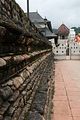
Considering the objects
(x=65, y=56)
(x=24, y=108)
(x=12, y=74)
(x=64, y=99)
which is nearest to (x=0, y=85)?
(x=12, y=74)

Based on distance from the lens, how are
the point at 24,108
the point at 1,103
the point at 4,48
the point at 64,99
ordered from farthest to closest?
1. the point at 64,99
2. the point at 24,108
3. the point at 4,48
4. the point at 1,103

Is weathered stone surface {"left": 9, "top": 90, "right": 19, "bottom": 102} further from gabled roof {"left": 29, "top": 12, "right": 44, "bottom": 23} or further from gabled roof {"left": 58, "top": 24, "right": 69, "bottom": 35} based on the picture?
gabled roof {"left": 58, "top": 24, "right": 69, "bottom": 35}

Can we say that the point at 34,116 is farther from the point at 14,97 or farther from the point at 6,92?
the point at 6,92

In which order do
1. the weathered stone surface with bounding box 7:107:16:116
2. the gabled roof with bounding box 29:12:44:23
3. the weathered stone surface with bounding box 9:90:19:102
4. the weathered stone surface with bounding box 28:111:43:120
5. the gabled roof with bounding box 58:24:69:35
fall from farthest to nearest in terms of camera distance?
1. the gabled roof with bounding box 58:24:69:35
2. the gabled roof with bounding box 29:12:44:23
3. the weathered stone surface with bounding box 28:111:43:120
4. the weathered stone surface with bounding box 9:90:19:102
5. the weathered stone surface with bounding box 7:107:16:116

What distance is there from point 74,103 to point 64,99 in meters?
0.76

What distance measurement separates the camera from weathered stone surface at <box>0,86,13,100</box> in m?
2.39

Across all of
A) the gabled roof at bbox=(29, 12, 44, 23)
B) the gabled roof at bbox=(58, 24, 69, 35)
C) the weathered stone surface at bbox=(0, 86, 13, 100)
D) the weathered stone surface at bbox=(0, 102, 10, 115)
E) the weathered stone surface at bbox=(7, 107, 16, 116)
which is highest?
the gabled roof at bbox=(29, 12, 44, 23)

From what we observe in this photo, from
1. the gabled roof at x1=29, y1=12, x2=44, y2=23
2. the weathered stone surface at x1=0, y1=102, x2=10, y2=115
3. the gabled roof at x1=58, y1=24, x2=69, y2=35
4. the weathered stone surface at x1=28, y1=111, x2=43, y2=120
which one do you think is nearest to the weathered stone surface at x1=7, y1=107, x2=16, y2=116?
the weathered stone surface at x1=0, y1=102, x2=10, y2=115

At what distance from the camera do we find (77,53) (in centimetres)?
4409

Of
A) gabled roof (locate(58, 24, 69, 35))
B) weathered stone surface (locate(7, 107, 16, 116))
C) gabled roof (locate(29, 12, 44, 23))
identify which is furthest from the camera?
gabled roof (locate(58, 24, 69, 35))

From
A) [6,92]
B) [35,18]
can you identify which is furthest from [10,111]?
[35,18]

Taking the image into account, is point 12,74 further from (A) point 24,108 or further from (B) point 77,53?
(B) point 77,53

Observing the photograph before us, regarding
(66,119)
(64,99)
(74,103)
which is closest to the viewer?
(66,119)

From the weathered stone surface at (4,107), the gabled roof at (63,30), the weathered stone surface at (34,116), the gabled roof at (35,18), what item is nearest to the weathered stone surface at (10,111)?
the weathered stone surface at (4,107)
